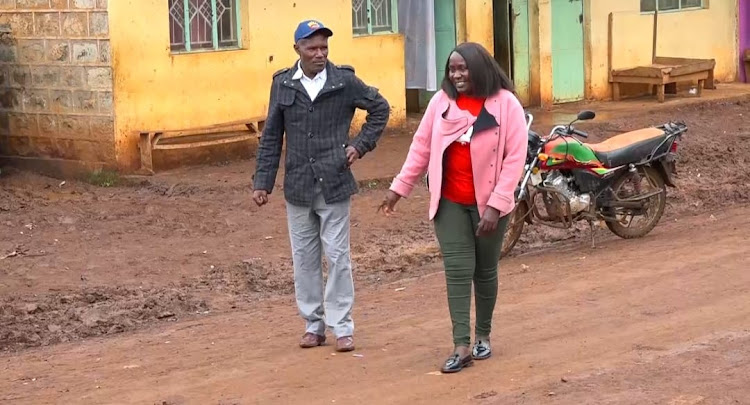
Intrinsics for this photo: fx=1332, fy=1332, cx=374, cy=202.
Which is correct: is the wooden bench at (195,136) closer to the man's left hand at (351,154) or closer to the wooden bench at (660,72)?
the man's left hand at (351,154)

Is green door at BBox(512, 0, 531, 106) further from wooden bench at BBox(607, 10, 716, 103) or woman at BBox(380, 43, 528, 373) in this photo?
woman at BBox(380, 43, 528, 373)

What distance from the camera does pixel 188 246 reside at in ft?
34.3

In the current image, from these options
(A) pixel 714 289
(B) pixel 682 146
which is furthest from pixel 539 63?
(A) pixel 714 289

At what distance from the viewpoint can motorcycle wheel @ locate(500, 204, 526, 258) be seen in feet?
32.5

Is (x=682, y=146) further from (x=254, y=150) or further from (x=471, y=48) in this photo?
(x=471, y=48)

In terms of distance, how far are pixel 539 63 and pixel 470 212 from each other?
1206 centimetres

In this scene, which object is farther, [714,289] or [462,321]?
[714,289]

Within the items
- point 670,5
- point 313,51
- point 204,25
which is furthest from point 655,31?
point 313,51

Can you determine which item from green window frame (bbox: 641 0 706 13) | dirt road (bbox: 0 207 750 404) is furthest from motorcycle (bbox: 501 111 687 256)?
green window frame (bbox: 641 0 706 13)

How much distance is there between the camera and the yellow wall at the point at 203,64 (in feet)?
43.1

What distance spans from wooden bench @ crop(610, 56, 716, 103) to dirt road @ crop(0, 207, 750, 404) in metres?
10.1

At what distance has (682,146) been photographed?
48.7 ft

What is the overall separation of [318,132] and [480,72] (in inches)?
40.3

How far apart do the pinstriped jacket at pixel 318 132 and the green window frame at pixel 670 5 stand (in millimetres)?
13870
